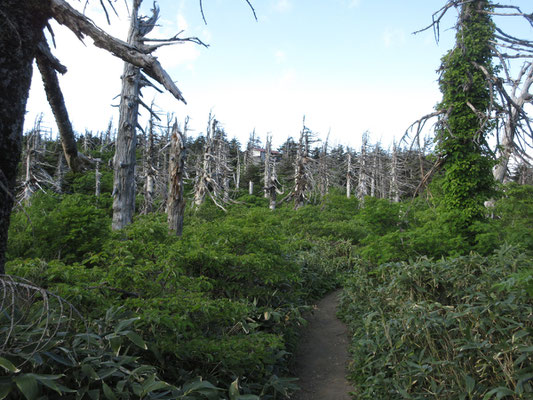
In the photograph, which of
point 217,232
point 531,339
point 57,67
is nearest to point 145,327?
point 57,67

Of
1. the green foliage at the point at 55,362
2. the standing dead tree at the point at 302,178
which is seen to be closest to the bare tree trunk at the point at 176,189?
the green foliage at the point at 55,362

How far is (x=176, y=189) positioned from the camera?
9.33 meters

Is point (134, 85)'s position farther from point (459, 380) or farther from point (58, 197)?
point (459, 380)

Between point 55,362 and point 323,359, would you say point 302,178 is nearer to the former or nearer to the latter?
point 323,359

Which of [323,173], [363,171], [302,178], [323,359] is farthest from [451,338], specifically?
[363,171]

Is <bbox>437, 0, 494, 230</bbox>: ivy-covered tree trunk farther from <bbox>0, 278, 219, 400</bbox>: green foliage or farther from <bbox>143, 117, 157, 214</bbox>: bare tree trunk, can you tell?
<bbox>143, 117, 157, 214</bbox>: bare tree trunk

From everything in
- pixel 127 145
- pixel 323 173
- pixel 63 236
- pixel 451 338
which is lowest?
pixel 451 338

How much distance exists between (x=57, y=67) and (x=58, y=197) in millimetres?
8650

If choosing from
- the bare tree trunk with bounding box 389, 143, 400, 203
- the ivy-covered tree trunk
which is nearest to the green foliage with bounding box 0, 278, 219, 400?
the ivy-covered tree trunk

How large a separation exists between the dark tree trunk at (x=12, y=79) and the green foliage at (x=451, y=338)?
4351 mm

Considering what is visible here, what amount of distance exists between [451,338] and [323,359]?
8.29ft

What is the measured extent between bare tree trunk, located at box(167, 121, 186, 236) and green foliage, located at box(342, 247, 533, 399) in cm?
524

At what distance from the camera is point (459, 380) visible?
402 centimetres

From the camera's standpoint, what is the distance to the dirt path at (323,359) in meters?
5.26
